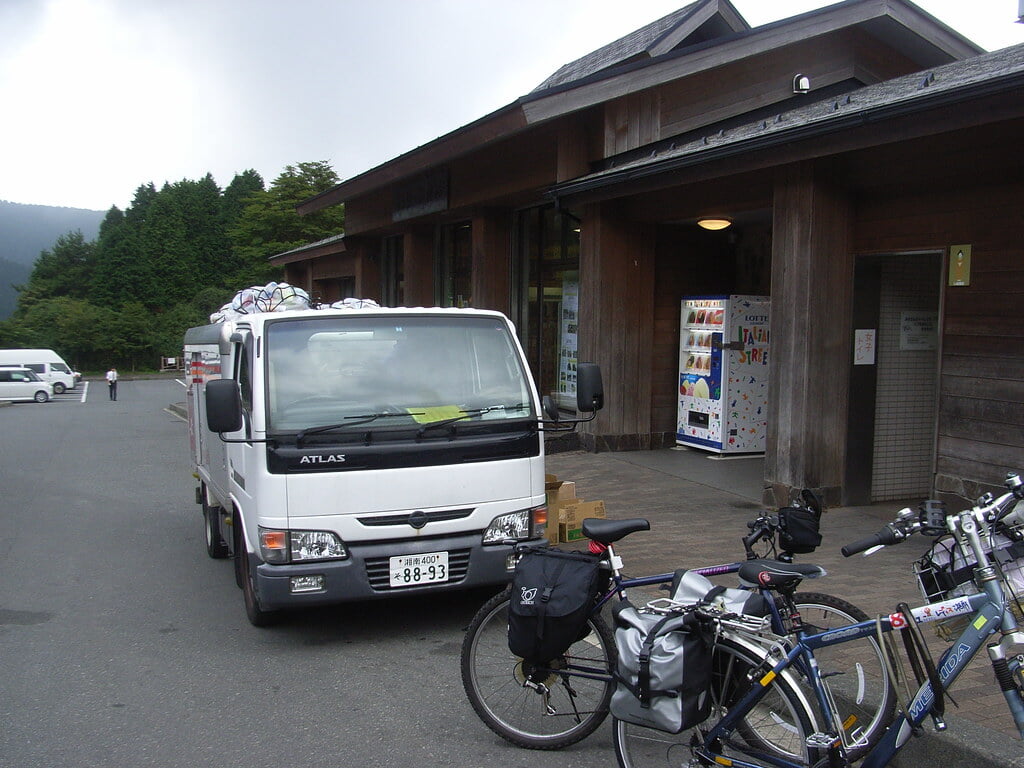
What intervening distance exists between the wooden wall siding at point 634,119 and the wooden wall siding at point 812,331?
3.43 metres

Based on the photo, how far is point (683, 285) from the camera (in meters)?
12.8

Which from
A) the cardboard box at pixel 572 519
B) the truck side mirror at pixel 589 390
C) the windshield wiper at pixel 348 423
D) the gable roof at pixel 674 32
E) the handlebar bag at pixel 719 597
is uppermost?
the gable roof at pixel 674 32

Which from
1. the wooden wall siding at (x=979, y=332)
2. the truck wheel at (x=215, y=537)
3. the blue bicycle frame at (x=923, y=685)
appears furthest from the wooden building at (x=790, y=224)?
the truck wheel at (x=215, y=537)

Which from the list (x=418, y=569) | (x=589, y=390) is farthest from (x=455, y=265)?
(x=418, y=569)

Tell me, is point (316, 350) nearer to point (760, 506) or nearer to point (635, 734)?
point (635, 734)

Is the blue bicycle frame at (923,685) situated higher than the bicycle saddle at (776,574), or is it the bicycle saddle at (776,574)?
the bicycle saddle at (776,574)

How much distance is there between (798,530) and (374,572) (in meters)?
2.74

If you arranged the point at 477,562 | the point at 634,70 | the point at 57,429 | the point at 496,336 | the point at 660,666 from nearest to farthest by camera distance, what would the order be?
the point at 660,666 < the point at 477,562 < the point at 496,336 < the point at 634,70 < the point at 57,429

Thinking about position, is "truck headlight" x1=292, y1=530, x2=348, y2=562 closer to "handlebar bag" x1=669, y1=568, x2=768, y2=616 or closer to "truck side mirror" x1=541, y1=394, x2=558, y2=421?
"truck side mirror" x1=541, y1=394, x2=558, y2=421

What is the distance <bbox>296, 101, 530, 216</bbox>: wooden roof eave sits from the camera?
39.5 ft

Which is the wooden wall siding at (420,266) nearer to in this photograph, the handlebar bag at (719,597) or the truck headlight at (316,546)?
the truck headlight at (316,546)

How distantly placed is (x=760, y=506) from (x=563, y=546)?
103 inches

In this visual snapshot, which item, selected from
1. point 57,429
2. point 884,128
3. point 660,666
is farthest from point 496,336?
point 57,429

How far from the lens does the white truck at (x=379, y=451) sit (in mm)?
5336
